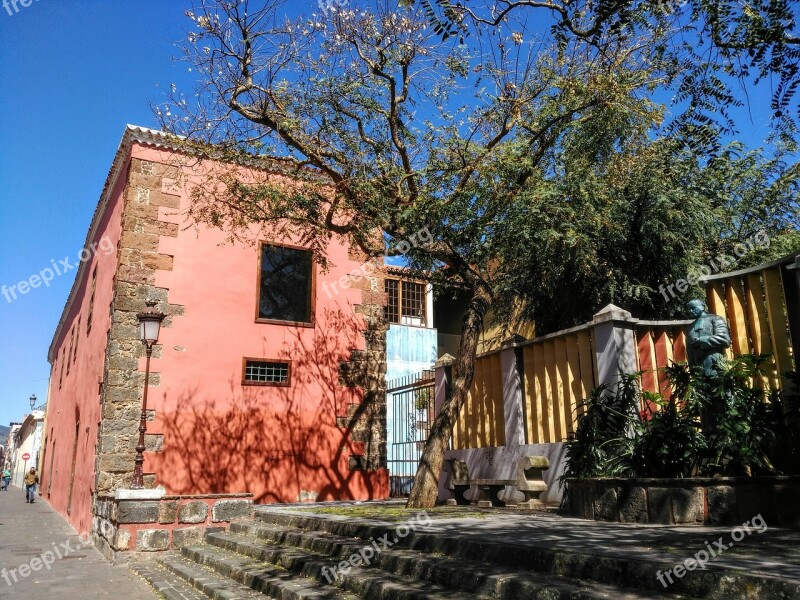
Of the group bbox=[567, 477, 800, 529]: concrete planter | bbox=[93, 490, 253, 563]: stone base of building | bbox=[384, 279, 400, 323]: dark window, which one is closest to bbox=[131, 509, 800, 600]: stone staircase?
bbox=[93, 490, 253, 563]: stone base of building

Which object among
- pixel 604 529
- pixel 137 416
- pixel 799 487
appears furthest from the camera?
pixel 137 416

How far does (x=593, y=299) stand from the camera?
11906 millimetres

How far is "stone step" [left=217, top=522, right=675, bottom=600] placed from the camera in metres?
3.27

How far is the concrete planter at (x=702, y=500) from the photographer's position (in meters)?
4.74

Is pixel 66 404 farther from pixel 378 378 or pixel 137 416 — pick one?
pixel 378 378

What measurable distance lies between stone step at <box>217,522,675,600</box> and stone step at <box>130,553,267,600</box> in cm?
47

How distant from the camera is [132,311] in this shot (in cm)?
1072

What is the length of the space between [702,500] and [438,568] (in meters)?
2.35

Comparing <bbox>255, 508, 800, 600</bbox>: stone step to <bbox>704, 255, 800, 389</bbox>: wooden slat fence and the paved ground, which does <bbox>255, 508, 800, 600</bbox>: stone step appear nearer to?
<bbox>704, 255, 800, 389</bbox>: wooden slat fence

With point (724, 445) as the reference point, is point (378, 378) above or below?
above

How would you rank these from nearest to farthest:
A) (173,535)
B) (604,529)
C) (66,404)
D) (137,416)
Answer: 1. (604,529)
2. (173,535)
3. (137,416)
4. (66,404)

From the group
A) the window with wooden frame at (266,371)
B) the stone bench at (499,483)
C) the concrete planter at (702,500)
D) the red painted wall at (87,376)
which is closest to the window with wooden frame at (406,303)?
the window with wooden frame at (266,371)

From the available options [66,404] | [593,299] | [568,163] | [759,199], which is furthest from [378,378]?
[66,404]

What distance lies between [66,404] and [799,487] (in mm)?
18940
